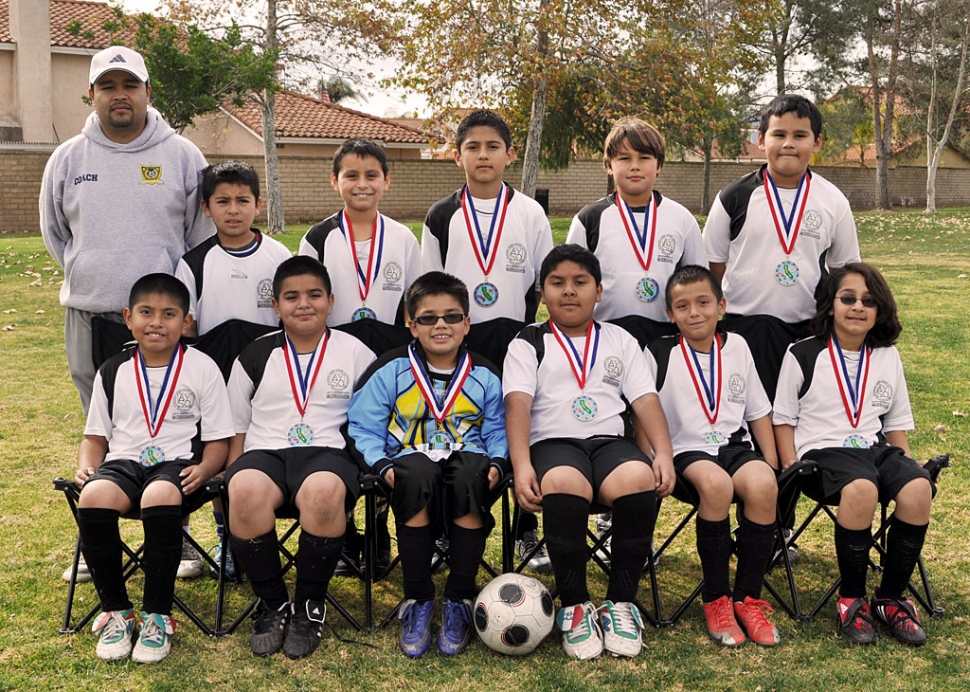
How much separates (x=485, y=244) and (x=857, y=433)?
5.70ft

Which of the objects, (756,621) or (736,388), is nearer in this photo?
(756,621)

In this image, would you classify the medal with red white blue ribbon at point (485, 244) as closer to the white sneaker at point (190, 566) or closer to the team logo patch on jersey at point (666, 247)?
the team logo patch on jersey at point (666, 247)

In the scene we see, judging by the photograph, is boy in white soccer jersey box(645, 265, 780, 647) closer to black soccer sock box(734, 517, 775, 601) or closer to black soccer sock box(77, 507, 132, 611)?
black soccer sock box(734, 517, 775, 601)

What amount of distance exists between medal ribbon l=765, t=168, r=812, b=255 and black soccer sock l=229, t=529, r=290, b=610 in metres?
2.45

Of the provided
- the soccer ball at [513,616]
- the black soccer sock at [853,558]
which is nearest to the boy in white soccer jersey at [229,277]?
the soccer ball at [513,616]

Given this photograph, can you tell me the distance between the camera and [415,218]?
26.5m

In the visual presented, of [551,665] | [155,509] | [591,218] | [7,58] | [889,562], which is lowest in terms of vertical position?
[551,665]

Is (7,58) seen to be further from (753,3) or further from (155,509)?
(155,509)

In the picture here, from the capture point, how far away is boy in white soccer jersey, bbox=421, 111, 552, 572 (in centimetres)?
394

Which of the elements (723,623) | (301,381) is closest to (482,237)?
(301,381)

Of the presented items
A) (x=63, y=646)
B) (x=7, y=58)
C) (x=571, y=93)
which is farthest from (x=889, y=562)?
(x=7, y=58)

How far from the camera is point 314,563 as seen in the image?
332 centimetres

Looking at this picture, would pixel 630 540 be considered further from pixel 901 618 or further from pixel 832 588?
pixel 901 618

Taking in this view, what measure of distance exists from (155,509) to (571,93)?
22342 mm
